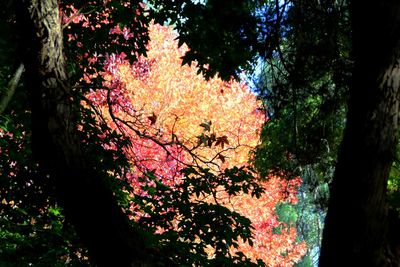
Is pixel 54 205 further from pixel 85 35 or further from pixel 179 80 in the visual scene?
pixel 179 80

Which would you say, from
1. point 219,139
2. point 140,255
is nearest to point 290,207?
point 219,139

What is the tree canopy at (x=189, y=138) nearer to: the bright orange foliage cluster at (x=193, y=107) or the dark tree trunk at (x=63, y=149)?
the dark tree trunk at (x=63, y=149)

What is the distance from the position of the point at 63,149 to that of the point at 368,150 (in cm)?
125

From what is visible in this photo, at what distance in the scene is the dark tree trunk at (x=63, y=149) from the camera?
1796 millimetres

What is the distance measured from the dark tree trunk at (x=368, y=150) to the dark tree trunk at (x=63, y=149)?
85cm

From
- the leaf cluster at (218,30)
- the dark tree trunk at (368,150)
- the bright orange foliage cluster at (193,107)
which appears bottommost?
the dark tree trunk at (368,150)

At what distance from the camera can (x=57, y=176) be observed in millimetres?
1841

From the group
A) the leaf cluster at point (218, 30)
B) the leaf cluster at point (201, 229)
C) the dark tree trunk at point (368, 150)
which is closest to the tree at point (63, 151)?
the dark tree trunk at point (368, 150)

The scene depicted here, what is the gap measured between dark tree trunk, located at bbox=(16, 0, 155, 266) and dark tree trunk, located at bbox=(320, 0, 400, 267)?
847 millimetres

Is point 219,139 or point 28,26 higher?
point 219,139

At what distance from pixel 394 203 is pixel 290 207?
30133 millimetres

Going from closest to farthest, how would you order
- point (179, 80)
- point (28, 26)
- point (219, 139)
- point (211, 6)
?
point (28, 26) < point (211, 6) < point (219, 139) < point (179, 80)

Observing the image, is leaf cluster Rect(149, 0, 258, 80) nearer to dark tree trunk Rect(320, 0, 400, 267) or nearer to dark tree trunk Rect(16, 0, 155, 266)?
dark tree trunk Rect(16, 0, 155, 266)

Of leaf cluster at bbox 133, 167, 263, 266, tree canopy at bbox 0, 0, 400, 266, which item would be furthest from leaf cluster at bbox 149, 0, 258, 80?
leaf cluster at bbox 133, 167, 263, 266
